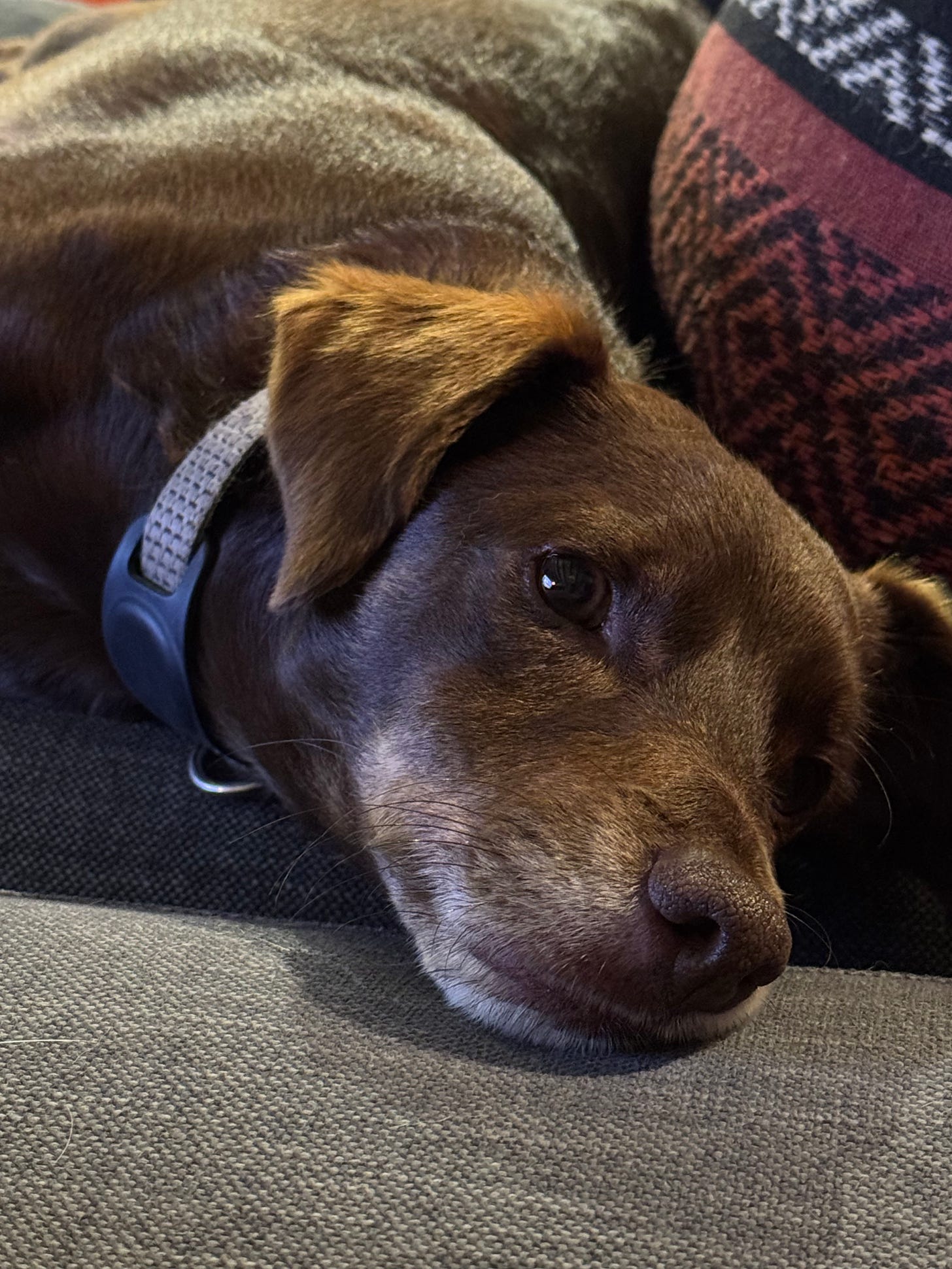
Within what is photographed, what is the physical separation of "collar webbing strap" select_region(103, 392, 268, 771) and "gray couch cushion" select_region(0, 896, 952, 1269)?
1.44ft

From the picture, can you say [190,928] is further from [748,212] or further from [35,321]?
[748,212]

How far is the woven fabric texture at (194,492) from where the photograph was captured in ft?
4.56

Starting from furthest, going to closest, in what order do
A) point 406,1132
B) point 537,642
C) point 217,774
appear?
point 217,774
point 537,642
point 406,1132

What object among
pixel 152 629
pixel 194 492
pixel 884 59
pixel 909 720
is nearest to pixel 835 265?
pixel 884 59

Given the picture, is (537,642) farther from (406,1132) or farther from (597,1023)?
(406,1132)

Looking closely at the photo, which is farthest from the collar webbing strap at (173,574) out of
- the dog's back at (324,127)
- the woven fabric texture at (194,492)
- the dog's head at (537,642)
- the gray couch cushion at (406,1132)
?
the gray couch cushion at (406,1132)

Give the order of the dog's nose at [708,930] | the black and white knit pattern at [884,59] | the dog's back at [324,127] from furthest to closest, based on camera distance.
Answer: the dog's back at [324,127] < the black and white knit pattern at [884,59] < the dog's nose at [708,930]

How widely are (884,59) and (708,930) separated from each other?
1168mm

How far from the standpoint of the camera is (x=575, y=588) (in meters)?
1.27

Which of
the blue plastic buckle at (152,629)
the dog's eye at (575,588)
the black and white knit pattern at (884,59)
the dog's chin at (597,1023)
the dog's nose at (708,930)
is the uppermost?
the black and white knit pattern at (884,59)

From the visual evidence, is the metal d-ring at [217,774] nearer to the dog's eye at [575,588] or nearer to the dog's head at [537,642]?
the dog's head at [537,642]

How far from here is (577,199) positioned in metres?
2.16

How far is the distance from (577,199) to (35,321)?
1.03m

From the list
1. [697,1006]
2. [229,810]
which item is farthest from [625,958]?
[229,810]
